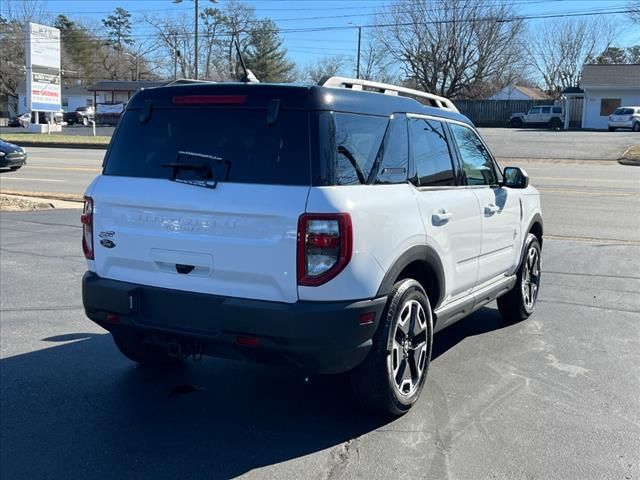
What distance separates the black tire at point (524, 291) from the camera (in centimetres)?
604

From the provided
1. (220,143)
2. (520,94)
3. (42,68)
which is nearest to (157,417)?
(220,143)

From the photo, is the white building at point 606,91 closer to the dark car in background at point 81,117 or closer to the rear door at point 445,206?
the dark car in background at point 81,117

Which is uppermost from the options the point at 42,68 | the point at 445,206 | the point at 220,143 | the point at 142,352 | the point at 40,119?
the point at 42,68

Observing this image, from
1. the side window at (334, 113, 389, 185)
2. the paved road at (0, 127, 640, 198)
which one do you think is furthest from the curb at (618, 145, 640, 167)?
the side window at (334, 113, 389, 185)

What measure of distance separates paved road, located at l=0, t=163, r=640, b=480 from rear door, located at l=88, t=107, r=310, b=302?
2.90ft

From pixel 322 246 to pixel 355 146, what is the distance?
0.69 metres

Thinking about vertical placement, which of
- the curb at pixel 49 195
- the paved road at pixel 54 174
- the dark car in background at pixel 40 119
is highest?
the dark car in background at pixel 40 119

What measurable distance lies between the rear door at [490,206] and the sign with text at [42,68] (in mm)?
44854

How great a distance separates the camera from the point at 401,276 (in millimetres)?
4055

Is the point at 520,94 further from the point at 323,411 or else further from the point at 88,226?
the point at 88,226

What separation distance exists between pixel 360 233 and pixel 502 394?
1.77 metres

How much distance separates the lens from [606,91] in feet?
160

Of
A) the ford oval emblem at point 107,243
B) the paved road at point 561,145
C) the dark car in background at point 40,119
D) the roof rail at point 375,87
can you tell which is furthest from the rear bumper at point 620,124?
the ford oval emblem at point 107,243

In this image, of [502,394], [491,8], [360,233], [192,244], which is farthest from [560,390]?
[491,8]
